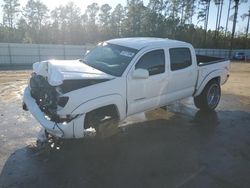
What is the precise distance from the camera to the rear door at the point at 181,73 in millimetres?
6707

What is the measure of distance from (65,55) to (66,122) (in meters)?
26.6

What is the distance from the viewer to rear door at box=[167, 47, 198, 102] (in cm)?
671

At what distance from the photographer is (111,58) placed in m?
6.17

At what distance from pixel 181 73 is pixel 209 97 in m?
1.93

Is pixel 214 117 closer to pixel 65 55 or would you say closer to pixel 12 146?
pixel 12 146

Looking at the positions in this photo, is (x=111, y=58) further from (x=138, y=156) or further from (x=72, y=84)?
(x=138, y=156)

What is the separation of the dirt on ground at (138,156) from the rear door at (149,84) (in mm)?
675

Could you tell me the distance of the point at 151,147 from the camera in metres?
5.58

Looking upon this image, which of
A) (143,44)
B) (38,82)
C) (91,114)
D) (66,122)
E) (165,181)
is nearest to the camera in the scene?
(165,181)

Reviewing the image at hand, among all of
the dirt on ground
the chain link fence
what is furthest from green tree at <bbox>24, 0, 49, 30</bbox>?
the dirt on ground

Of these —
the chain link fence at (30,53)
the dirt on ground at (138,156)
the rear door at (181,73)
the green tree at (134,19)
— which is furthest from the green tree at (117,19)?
the dirt on ground at (138,156)

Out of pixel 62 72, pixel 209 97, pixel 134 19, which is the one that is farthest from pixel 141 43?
pixel 134 19

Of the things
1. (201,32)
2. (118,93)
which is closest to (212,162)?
(118,93)

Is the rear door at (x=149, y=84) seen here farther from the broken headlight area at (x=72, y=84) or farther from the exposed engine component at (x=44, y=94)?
the exposed engine component at (x=44, y=94)
